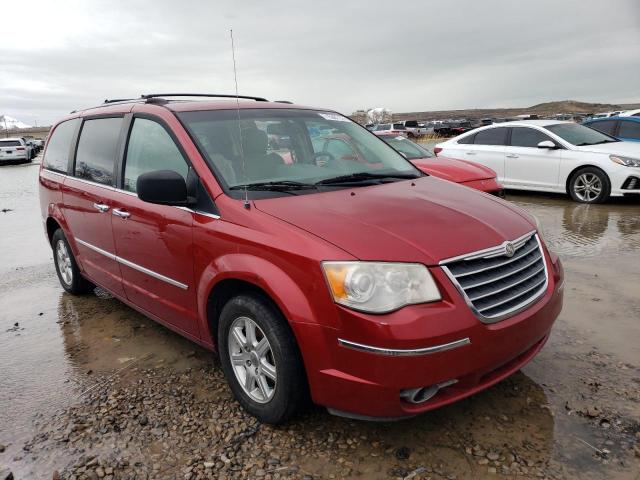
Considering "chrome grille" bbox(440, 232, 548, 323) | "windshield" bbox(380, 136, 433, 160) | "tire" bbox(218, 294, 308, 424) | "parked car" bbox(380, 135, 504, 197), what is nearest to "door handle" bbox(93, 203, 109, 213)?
"tire" bbox(218, 294, 308, 424)

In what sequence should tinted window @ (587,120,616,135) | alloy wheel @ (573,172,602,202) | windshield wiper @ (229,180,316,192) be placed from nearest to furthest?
windshield wiper @ (229,180,316,192), alloy wheel @ (573,172,602,202), tinted window @ (587,120,616,135)

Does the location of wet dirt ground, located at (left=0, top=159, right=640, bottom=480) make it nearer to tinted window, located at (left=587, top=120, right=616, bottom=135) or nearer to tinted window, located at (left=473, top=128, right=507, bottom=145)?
tinted window, located at (left=473, top=128, right=507, bottom=145)

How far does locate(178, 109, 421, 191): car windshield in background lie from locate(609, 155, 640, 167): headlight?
6306 millimetres

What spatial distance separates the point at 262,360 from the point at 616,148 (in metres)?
8.49

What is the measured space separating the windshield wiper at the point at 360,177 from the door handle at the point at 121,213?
1.40 meters

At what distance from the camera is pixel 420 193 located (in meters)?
3.20

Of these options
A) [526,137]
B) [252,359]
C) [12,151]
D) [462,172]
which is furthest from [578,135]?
[12,151]

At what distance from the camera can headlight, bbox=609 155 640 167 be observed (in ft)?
28.0

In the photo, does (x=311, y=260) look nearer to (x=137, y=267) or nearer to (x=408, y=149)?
(x=137, y=267)

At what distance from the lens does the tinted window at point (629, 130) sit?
10875 millimetres

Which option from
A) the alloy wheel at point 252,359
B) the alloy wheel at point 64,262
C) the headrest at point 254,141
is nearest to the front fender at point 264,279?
the alloy wheel at point 252,359

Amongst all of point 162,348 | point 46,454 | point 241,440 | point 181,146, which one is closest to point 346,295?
point 241,440

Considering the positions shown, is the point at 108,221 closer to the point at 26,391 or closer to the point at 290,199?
the point at 26,391

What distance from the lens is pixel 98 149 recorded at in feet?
13.9
